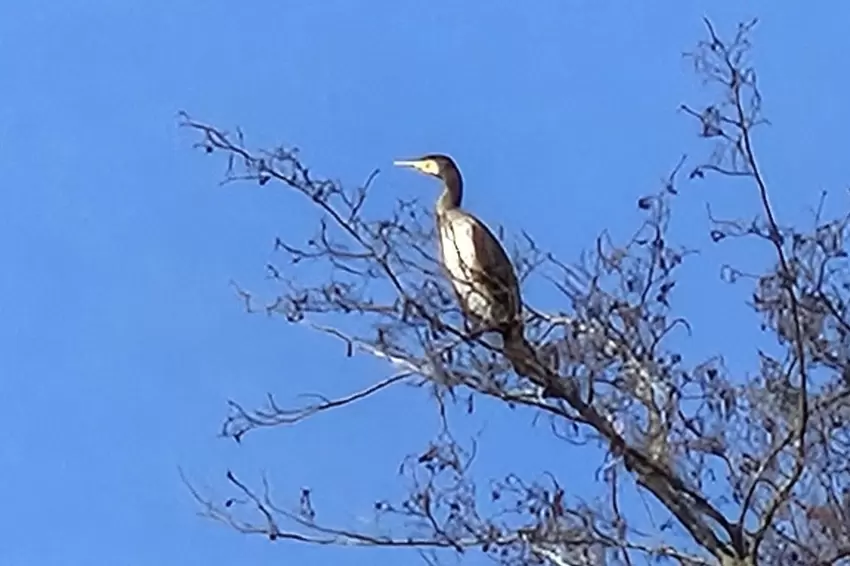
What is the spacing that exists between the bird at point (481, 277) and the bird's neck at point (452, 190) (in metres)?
0.33

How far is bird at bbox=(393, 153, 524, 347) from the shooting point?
5.05 metres

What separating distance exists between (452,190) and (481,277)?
80.0 inches

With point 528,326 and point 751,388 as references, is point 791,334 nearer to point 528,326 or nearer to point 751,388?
point 751,388

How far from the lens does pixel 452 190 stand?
24.0ft

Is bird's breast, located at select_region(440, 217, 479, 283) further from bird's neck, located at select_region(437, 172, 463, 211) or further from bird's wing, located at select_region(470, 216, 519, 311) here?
bird's neck, located at select_region(437, 172, 463, 211)

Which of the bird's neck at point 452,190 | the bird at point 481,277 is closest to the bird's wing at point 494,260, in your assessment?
the bird at point 481,277

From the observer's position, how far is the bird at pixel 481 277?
5.05m

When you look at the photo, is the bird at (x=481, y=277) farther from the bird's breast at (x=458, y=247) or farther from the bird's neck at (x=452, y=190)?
the bird's neck at (x=452, y=190)

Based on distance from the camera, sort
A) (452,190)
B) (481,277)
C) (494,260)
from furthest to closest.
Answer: (452,190), (494,260), (481,277)

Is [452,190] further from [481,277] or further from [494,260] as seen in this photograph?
[481,277]

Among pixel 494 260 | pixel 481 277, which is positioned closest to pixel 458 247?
pixel 494 260

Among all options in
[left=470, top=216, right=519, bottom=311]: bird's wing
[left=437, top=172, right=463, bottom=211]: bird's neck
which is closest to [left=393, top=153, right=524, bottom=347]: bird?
[left=470, top=216, right=519, bottom=311]: bird's wing

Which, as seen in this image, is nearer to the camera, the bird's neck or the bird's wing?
the bird's wing

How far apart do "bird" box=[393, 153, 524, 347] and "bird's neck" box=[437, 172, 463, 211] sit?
33 cm
